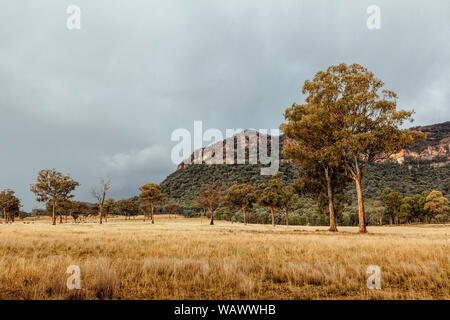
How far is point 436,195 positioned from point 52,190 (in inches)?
4559

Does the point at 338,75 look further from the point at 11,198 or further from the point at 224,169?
the point at 224,169

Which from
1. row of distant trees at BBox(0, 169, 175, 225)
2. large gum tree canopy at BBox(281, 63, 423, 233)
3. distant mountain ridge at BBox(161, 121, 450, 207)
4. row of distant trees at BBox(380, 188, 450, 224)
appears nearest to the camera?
large gum tree canopy at BBox(281, 63, 423, 233)

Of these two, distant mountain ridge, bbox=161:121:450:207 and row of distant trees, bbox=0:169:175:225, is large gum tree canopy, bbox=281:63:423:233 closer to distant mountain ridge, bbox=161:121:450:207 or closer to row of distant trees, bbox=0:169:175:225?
row of distant trees, bbox=0:169:175:225

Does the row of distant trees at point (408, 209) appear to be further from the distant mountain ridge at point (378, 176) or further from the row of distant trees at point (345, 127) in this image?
the row of distant trees at point (345, 127)

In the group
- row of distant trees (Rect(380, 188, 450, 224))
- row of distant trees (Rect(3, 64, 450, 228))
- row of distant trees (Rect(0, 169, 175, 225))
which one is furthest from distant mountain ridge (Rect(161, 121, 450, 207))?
row of distant trees (Rect(3, 64, 450, 228))

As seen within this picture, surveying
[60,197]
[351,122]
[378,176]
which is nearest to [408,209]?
[378,176]

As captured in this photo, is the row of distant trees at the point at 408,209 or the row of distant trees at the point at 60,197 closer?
the row of distant trees at the point at 60,197

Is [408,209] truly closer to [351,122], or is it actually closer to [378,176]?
[378,176]

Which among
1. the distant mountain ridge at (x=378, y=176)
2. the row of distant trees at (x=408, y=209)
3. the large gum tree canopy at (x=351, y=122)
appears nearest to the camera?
the large gum tree canopy at (x=351, y=122)

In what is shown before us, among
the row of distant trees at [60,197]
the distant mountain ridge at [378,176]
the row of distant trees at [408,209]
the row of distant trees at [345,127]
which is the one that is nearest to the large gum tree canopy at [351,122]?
the row of distant trees at [345,127]

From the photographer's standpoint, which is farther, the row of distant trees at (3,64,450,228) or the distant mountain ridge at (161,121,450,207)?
the distant mountain ridge at (161,121,450,207)

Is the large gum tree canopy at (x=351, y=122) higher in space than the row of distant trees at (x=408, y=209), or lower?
higher

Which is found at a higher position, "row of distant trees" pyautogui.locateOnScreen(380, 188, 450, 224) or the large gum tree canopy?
the large gum tree canopy
